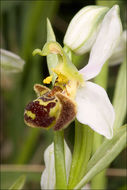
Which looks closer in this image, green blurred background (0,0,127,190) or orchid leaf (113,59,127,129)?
orchid leaf (113,59,127,129)

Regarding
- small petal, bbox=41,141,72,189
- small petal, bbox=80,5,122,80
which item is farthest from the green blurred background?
small petal, bbox=80,5,122,80

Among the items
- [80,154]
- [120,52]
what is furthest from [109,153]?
[120,52]

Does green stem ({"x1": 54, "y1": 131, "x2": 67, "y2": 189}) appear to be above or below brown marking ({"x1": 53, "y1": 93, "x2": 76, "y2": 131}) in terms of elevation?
below

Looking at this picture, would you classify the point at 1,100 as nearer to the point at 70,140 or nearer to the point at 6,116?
the point at 6,116

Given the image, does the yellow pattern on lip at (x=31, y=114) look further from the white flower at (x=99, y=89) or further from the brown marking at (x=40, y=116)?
the white flower at (x=99, y=89)

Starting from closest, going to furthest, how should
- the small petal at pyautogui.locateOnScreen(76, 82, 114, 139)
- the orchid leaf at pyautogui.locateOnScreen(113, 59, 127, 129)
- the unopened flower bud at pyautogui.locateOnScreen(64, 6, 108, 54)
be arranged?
1. the small petal at pyautogui.locateOnScreen(76, 82, 114, 139)
2. the unopened flower bud at pyautogui.locateOnScreen(64, 6, 108, 54)
3. the orchid leaf at pyautogui.locateOnScreen(113, 59, 127, 129)

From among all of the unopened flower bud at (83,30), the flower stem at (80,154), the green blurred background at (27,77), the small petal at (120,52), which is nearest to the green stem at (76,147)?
the flower stem at (80,154)

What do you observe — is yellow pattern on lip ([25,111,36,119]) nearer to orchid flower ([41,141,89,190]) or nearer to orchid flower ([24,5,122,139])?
orchid flower ([24,5,122,139])
